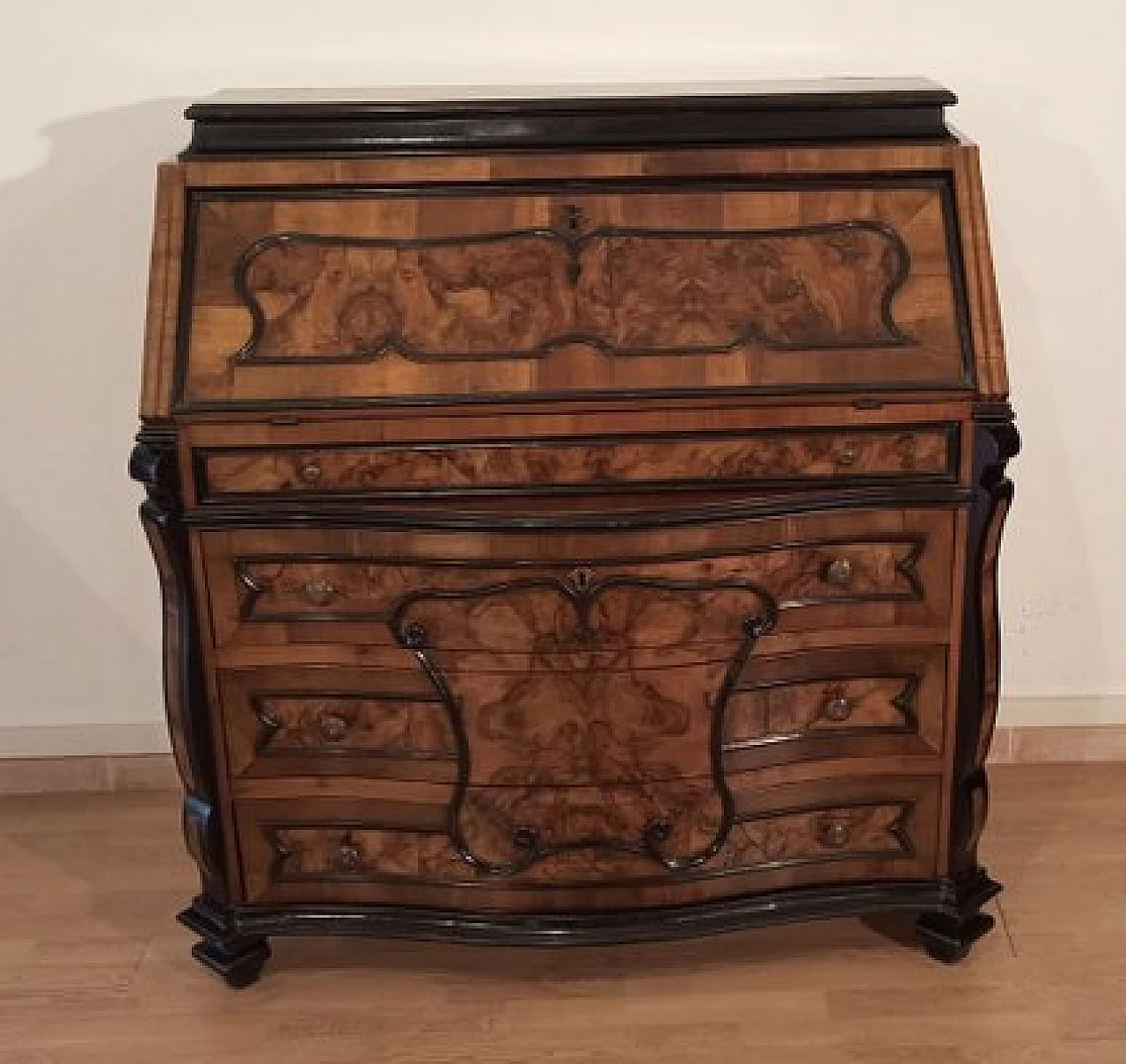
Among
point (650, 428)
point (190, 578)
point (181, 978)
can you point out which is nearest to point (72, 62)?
point (190, 578)

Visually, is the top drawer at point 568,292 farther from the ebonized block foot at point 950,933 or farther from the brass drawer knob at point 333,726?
the ebonized block foot at point 950,933

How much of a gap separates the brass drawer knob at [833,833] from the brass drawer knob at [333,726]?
0.71m

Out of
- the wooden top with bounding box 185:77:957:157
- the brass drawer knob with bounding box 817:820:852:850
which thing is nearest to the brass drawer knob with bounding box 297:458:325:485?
the wooden top with bounding box 185:77:957:157

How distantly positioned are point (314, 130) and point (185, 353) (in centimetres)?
35

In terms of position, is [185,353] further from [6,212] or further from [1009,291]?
[1009,291]

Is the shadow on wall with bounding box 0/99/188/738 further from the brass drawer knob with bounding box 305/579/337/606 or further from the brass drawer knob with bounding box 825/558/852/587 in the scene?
the brass drawer knob with bounding box 825/558/852/587

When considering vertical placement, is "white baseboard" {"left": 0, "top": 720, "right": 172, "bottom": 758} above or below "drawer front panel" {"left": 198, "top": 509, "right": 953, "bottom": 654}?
below

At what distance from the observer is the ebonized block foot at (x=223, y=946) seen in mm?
2568

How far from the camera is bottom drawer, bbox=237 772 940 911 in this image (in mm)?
2449

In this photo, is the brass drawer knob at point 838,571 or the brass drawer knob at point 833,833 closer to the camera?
the brass drawer knob at point 838,571

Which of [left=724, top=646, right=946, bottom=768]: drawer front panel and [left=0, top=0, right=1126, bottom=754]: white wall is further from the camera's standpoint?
[left=0, top=0, right=1126, bottom=754]: white wall

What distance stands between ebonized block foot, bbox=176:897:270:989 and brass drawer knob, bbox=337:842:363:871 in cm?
19

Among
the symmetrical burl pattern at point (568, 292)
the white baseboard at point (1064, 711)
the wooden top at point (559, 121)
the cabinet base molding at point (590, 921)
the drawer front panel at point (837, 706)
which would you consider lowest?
the white baseboard at point (1064, 711)

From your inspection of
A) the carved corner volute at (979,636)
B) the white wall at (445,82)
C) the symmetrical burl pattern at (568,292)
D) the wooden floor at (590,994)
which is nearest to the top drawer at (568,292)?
the symmetrical burl pattern at (568,292)
